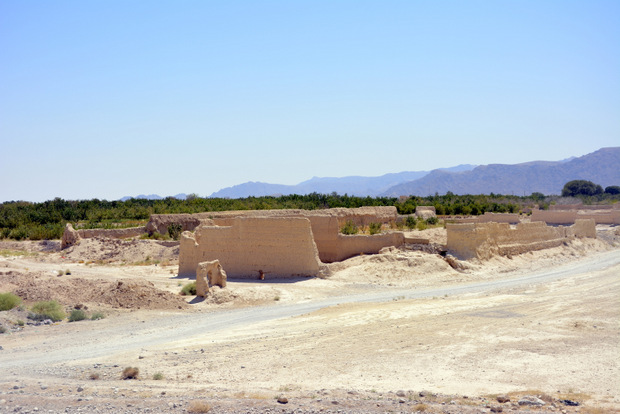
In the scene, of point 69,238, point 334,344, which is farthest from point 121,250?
point 334,344

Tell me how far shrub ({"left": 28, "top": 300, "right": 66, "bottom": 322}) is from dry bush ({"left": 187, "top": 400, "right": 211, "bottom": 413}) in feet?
30.5

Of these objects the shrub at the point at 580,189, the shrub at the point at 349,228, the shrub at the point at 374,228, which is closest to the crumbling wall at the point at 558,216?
the shrub at the point at 374,228

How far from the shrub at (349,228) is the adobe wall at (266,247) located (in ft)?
28.6

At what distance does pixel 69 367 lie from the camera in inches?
459

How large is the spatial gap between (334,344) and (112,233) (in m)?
27.8

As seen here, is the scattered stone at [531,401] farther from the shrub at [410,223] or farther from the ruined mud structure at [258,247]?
the shrub at [410,223]

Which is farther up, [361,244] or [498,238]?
[361,244]

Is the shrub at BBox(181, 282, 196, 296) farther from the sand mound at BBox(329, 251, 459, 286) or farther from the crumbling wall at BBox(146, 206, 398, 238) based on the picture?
the crumbling wall at BBox(146, 206, 398, 238)

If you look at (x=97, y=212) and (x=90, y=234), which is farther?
(x=97, y=212)

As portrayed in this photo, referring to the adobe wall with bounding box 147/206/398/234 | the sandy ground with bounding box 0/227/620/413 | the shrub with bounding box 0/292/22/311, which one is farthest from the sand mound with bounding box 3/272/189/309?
the adobe wall with bounding box 147/206/398/234

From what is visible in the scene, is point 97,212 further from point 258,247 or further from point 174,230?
point 258,247

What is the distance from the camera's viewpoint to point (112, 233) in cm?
3812

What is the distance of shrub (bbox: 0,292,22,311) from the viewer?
1700 centimetres

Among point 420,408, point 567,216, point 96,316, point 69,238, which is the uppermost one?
point 69,238
